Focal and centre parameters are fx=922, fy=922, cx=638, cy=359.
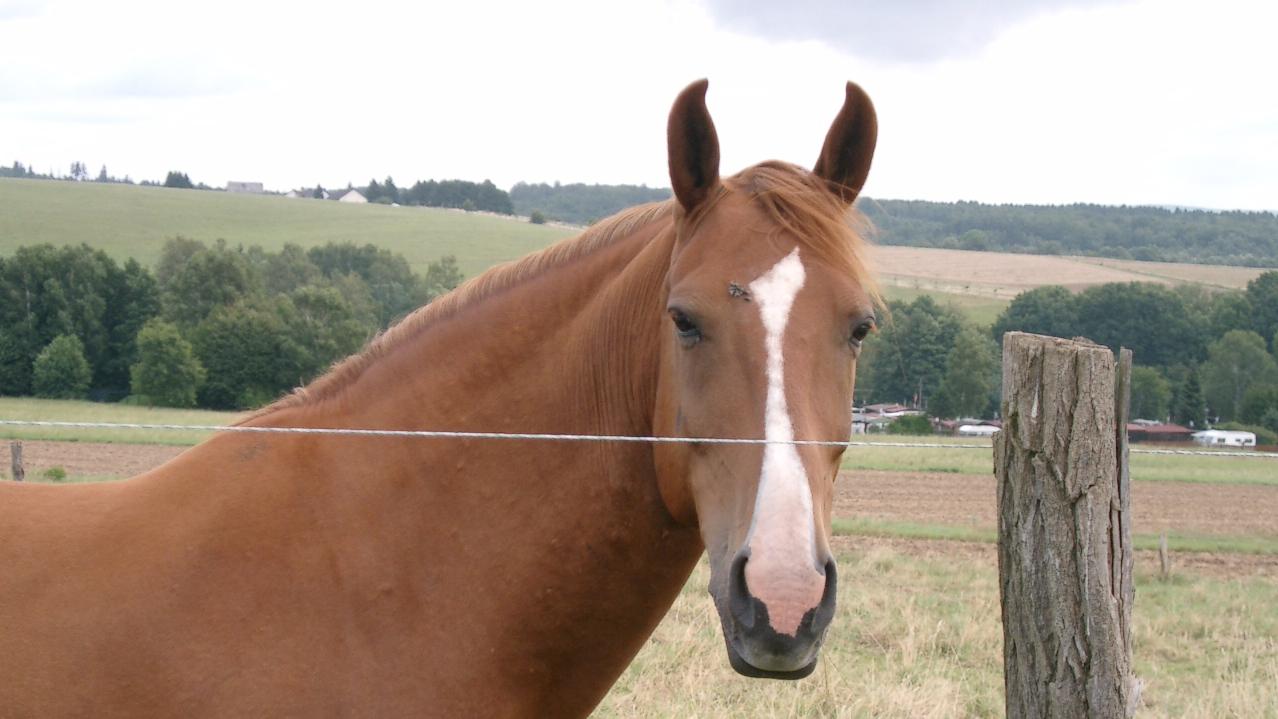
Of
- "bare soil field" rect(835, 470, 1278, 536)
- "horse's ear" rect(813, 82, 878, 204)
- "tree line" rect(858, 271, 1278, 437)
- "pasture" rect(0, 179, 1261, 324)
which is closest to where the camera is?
"horse's ear" rect(813, 82, 878, 204)

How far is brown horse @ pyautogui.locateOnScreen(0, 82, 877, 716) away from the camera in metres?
2.33

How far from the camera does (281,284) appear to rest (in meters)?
60.1

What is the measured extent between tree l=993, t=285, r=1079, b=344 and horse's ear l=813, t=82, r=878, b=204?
3555cm

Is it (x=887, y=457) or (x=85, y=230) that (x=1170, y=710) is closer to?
(x=887, y=457)

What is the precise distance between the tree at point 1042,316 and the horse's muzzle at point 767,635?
36.4m

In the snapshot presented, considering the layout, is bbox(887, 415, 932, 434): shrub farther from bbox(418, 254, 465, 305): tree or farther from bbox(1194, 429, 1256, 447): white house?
bbox(418, 254, 465, 305): tree

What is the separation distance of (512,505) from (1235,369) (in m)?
43.5

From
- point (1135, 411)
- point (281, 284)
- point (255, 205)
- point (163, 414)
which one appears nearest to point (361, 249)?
point (281, 284)

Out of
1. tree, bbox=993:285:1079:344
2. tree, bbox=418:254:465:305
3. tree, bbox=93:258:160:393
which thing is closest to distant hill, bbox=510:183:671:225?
tree, bbox=418:254:465:305

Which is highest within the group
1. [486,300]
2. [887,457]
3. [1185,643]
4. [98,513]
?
[486,300]

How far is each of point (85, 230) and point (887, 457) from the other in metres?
72.5

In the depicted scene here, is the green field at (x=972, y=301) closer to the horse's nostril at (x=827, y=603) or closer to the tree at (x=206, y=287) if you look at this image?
the tree at (x=206, y=287)

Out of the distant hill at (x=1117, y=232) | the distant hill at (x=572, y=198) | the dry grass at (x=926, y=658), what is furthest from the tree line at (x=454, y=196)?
the dry grass at (x=926, y=658)

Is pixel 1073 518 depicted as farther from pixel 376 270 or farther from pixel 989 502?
pixel 376 270
